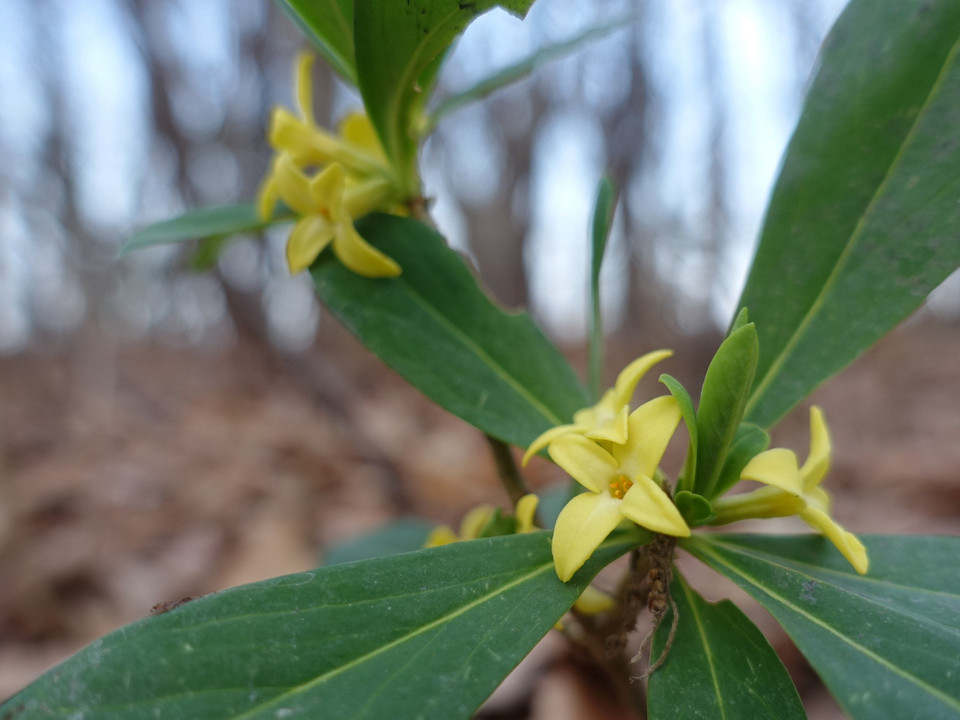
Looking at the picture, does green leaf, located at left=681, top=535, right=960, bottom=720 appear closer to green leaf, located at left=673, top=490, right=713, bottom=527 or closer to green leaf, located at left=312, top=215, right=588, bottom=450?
green leaf, located at left=673, top=490, right=713, bottom=527

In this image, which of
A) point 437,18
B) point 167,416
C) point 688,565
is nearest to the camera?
point 437,18

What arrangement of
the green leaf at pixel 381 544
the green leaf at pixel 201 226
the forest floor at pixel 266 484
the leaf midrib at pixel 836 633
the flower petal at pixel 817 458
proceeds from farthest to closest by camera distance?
the forest floor at pixel 266 484
the green leaf at pixel 381 544
the green leaf at pixel 201 226
the flower petal at pixel 817 458
the leaf midrib at pixel 836 633

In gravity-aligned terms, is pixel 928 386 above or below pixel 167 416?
below

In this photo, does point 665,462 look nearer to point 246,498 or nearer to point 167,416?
point 246,498

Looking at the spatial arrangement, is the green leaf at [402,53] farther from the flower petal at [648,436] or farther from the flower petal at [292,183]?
the flower petal at [648,436]

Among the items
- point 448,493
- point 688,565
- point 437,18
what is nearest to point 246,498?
point 448,493

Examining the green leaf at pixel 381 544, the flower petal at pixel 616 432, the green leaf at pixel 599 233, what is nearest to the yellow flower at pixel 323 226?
the green leaf at pixel 599 233
